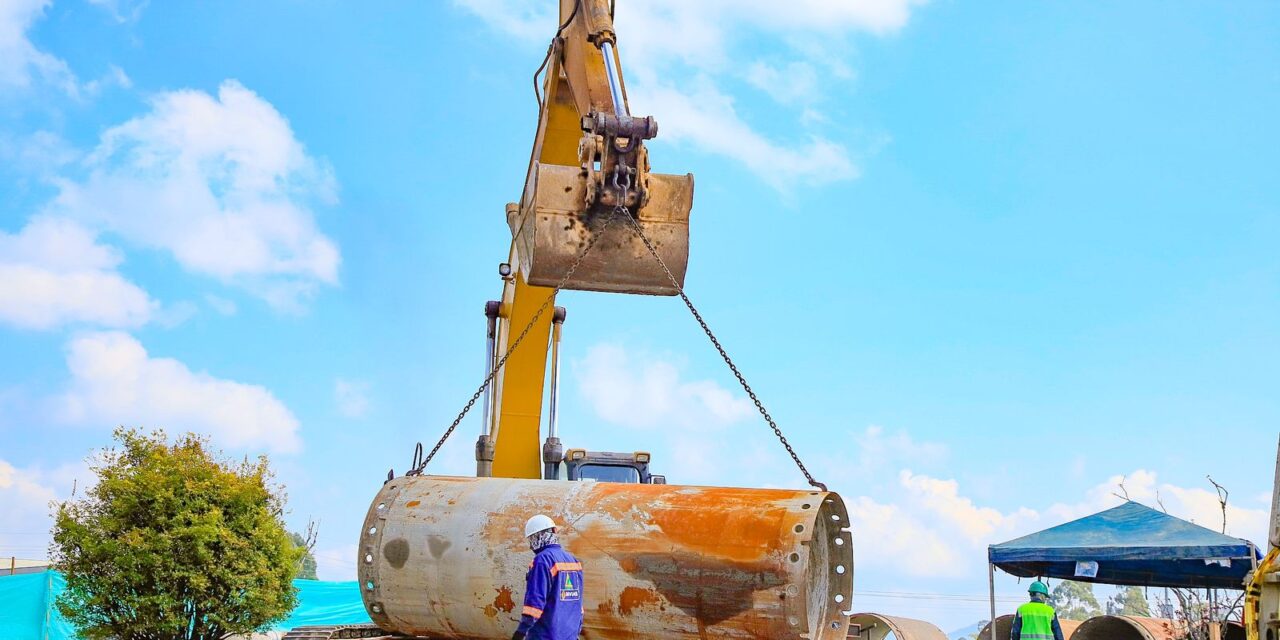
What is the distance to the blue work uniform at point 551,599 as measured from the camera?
5.43 meters

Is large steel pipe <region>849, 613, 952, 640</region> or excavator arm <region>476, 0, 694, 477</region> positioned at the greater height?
excavator arm <region>476, 0, 694, 477</region>

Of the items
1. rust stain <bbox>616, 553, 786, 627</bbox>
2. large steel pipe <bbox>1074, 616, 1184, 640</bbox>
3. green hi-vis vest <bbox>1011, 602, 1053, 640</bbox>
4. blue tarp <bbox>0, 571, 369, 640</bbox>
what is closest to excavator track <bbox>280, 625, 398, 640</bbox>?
rust stain <bbox>616, 553, 786, 627</bbox>

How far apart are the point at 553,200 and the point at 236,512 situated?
7.70 m

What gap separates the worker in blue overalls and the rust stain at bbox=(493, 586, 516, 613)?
0.51 metres

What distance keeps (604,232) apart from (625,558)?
2764 millimetres

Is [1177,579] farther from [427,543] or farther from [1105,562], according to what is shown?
[427,543]

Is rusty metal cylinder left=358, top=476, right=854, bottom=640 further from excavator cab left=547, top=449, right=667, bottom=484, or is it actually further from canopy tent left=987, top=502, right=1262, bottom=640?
canopy tent left=987, top=502, right=1262, bottom=640

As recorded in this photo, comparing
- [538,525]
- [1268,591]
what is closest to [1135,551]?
[1268,591]

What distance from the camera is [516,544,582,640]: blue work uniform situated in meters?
5.43

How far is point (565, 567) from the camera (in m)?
5.54

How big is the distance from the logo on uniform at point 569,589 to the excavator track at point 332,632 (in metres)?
3.23

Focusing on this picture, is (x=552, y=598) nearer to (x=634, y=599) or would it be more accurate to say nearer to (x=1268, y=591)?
(x=634, y=599)

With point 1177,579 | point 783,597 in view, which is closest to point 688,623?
point 783,597

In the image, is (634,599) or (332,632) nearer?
(634,599)
